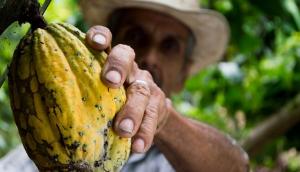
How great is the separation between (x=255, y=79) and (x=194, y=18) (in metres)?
1.07

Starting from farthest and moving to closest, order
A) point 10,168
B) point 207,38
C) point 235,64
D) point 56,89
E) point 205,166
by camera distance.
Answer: point 235,64, point 207,38, point 10,168, point 205,166, point 56,89

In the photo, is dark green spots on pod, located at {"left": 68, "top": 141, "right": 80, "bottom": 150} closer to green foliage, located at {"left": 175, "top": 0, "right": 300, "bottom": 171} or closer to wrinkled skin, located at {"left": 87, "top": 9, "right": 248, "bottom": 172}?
wrinkled skin, located at {"left": 87, "top": 9, "right": 248, "bottom": 172}

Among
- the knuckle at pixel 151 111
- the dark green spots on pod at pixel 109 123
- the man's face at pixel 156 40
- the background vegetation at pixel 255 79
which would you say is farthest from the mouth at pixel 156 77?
the dark green spots on pod at pixel 109 123

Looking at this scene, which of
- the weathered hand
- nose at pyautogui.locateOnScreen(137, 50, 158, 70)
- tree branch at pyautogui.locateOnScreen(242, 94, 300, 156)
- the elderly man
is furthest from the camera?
tree branch at pyautogui.locateOnScreen(242, 94, 300, 156)

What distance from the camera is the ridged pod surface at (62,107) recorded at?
0.83 meters

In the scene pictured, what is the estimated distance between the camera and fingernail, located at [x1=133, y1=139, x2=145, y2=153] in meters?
0.97

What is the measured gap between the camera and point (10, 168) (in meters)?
2.02

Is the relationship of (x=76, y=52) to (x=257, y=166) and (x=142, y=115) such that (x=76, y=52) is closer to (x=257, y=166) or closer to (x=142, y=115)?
(x=142, y=115)

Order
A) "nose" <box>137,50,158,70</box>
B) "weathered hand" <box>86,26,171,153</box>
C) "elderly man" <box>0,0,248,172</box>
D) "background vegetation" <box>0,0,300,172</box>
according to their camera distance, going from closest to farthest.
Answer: "weathered hand" <box>86,26,171,153</box> → "elderly man" <box>0,0,248,172</box> → "nose" <box>137,50,158,70</box> → "background vegetation" <box>0,0,300,172</box>

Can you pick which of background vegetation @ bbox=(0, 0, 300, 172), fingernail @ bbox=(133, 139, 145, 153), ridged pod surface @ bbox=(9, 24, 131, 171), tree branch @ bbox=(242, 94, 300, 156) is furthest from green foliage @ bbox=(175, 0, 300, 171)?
ridged pod surface @ bbox=(9, 24, 131, 171)

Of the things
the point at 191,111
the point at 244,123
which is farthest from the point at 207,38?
the point at 191,111

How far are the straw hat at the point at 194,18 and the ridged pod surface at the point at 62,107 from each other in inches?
59.3

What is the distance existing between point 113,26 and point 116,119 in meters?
1.69

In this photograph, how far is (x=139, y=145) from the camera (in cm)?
98
